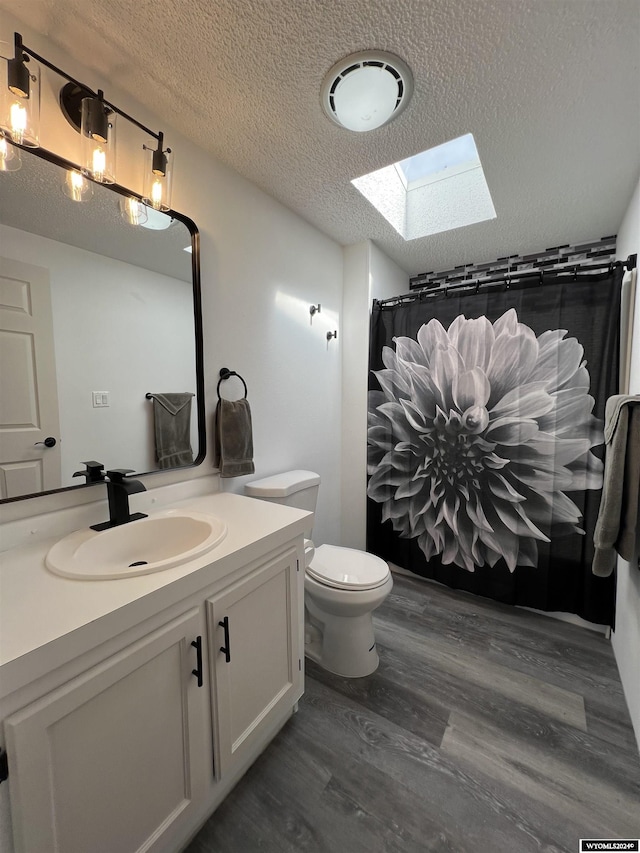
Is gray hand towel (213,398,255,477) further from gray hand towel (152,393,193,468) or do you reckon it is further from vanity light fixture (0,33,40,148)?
vanity light fixture (0,33,40,148)

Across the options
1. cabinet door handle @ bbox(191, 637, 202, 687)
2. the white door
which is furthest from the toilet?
the white door

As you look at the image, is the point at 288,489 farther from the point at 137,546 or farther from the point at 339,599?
the point at 137,546

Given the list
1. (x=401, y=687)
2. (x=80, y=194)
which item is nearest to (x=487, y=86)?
(x=80, y=194)

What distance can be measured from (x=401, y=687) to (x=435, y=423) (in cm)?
140

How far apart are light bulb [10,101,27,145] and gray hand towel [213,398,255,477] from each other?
101cm

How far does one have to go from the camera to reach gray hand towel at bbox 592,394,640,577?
126 centimetres

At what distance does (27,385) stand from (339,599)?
140 centimetres

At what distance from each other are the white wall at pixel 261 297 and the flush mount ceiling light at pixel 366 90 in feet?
2.00

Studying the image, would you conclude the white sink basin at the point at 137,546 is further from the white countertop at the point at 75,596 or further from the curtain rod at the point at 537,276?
the curtain rod at the point at 537,276

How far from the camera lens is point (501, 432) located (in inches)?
79.3

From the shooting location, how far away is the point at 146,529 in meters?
1.20

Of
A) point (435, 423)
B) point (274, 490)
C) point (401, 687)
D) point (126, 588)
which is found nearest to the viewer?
point (126, 588)

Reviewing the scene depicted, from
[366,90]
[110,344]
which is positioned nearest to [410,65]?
[366,90]

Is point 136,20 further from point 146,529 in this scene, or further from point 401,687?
point 401,687
